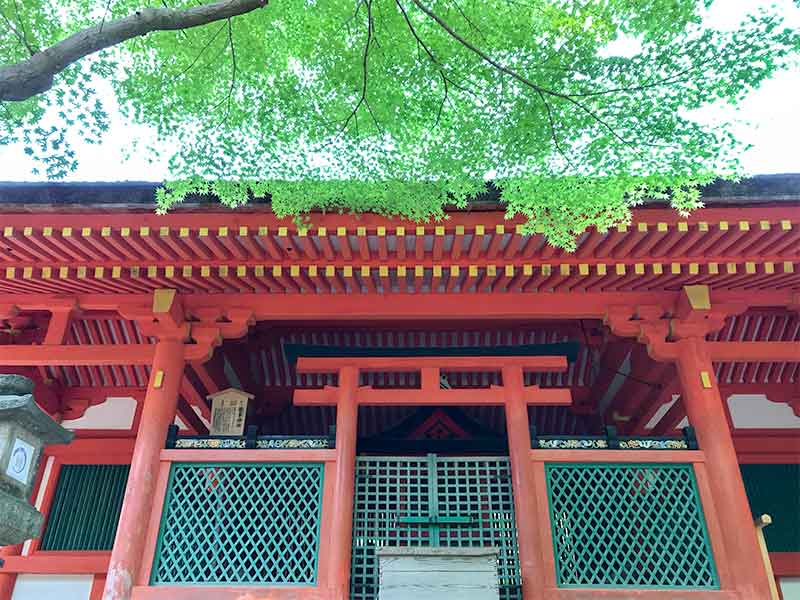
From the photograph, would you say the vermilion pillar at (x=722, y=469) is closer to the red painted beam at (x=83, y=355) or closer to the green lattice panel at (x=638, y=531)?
the green lattice panel at (x=638, y=531)

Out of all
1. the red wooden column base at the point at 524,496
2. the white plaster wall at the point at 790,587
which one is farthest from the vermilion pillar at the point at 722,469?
the white plaster wall at the point at 790,587

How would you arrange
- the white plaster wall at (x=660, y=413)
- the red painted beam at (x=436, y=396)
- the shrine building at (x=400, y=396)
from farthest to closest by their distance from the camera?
the white plaster wall at (x=660, y=413), the red painted beam at (x=436, y=396), the shrine building at (x=400, y=396)

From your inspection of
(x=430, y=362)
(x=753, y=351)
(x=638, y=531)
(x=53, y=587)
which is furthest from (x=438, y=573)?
(x=53, y=587)

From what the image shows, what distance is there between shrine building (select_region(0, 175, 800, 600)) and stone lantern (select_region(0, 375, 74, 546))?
6.35 ft

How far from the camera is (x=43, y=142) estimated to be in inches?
210

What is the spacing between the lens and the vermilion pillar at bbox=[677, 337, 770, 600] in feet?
17.2

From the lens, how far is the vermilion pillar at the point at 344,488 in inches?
209

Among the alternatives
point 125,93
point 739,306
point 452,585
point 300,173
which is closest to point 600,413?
point 739,306

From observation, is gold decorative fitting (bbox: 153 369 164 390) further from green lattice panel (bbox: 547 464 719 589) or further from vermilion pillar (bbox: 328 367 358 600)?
green lattice panel (bbox: 547 464 719 589)

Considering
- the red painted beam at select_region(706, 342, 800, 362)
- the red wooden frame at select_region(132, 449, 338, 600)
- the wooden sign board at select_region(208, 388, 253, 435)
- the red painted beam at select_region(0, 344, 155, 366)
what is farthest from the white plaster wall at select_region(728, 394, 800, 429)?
the red painted beam at select_region(0, 344, 155, 366)

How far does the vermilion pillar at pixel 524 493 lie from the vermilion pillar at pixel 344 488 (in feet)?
4.81

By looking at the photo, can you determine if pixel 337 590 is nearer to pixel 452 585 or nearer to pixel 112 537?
pixel 452 585

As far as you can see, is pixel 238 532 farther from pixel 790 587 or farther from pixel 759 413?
pixel 759 413

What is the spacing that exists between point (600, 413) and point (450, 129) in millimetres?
5771
